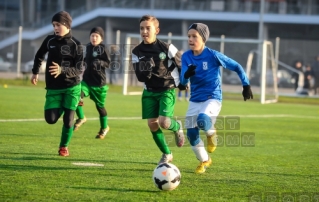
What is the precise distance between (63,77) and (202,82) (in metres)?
2.10

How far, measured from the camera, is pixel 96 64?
1314 centimetres

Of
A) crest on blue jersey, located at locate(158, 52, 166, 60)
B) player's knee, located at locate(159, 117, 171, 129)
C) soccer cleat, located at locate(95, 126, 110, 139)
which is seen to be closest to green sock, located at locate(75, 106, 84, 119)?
soccer cleat, located at locate(95, 126, 110, 139)

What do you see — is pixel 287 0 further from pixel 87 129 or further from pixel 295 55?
pixel 87 129

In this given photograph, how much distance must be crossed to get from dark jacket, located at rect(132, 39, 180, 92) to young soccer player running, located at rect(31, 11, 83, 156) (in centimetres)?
93

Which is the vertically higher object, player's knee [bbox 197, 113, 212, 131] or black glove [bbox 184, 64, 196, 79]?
black glove [bbox 184, 64, 196, 79]

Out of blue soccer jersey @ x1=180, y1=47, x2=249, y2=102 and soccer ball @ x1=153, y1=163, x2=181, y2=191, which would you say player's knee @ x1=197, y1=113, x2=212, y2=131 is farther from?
soccer ball @ x1=153, y1=163, x2=181, y2=191

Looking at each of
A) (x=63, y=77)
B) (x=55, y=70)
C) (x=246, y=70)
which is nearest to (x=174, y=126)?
(x=63, y=77)

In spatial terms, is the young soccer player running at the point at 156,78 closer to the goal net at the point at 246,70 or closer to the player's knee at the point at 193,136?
the player's knee at the point at 193,136

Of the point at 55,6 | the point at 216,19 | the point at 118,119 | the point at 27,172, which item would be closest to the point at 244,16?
the point at 216,19

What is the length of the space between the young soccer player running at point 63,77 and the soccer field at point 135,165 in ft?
1.68

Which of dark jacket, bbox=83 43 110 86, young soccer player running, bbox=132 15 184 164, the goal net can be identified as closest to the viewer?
young soccer player running, bbox=132 15 184 164

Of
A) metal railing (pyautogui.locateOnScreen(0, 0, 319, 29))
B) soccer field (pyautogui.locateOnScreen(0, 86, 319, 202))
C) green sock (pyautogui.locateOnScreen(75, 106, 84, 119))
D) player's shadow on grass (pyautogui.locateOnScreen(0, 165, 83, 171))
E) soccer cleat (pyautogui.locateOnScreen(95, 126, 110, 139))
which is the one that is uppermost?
metal railing (pyautogui.locateOnScreen(0, 0, 319, 29))

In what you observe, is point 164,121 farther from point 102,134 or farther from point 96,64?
point 96,64

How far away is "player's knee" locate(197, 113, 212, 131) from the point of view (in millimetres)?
8477
